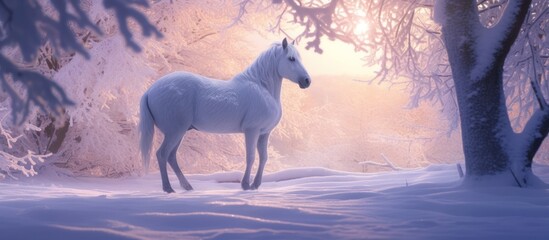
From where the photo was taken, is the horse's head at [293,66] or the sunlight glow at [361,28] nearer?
the horse's head at [293,66]

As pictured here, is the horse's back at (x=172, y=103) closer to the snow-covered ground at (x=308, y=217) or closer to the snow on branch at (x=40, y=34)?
the snow-covered ground at (x=308, y=217)

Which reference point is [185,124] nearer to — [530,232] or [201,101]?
[201,101]

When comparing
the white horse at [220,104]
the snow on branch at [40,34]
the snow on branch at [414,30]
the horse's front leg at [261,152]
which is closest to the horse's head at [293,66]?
the white horse at [220,104]

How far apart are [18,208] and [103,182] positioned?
6.20m

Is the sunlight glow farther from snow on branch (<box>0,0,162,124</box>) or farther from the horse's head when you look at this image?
snow on branch (<box>0,0,162,124</box>)

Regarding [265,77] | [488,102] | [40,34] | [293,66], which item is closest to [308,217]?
[40,34]

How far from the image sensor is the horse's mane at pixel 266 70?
20.3 feet

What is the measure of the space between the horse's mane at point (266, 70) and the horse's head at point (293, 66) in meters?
0.13

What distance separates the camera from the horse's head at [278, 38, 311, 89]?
598 cm

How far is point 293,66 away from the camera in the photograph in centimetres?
601

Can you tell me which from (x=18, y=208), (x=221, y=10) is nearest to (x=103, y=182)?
(x=221, y=10)

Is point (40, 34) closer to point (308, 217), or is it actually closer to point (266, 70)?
point (308, 217)

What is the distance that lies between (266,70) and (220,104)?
0.84 m

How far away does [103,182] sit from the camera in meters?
9.40
